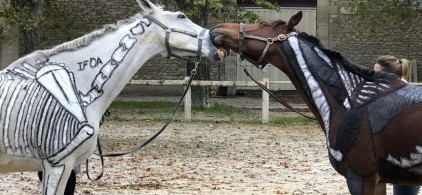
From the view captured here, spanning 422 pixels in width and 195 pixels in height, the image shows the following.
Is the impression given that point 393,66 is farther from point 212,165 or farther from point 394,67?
point 212,165

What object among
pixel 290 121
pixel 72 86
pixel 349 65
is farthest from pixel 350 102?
pixel 290 121

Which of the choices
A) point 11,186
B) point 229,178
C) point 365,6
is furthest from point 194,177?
point 365,6

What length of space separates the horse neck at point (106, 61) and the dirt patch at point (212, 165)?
11.4ft

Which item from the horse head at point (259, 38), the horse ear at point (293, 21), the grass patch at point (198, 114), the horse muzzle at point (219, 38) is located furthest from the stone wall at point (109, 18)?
the horse ear at point (293, 21)

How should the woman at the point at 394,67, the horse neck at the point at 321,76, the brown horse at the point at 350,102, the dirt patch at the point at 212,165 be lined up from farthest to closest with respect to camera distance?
the dirt patch at the point at 212,165 < the woman at the point at 394,67 < the horse neck at the point at 321,76 < the brown horse at the point at 350,102

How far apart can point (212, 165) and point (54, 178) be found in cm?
608

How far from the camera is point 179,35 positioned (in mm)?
5090

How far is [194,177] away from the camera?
9516 millimetres

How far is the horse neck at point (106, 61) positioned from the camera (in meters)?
4.93

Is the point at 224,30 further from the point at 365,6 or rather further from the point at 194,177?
the point at 365,6

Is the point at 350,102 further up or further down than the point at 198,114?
further up

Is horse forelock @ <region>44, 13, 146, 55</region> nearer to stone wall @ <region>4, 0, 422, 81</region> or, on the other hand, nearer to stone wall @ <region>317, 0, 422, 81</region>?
stone wall @ <region>4, 0, 422, 81</region>

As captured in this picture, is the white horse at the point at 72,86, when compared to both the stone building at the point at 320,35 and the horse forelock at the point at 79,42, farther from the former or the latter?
the stone building at the point at 320,35

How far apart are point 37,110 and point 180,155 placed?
7.12 m
